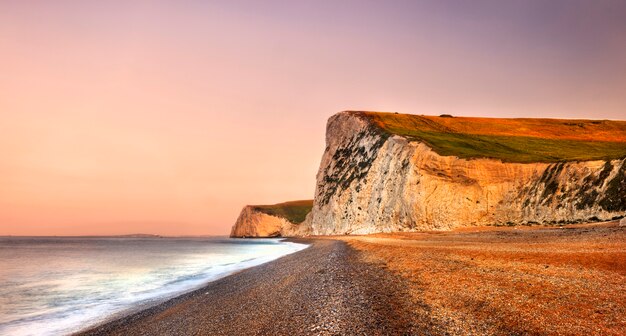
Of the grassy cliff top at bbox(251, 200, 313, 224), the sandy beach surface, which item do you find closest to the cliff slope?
the grassy cliff top at bbox(251, 200, 313, 224)

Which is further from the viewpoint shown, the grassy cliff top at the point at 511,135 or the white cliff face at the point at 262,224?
the white cliff face at the point at 262,224

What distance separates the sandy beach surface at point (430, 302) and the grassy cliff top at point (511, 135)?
4888cm

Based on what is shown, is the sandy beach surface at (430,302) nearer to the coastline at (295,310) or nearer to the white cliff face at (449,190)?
the coastline at (295,310)

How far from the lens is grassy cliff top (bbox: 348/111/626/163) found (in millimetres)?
66750

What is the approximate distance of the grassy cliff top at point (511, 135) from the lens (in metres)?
66.8

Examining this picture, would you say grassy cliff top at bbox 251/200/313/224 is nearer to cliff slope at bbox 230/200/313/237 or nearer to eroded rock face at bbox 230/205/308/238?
cliff slope at bbox 230/200/313/237

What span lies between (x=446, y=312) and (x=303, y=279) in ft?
31.4

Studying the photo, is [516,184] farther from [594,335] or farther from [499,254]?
[594,335]

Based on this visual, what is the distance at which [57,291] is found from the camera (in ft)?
81.6

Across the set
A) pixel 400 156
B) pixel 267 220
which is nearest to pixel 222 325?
pixel 400 156

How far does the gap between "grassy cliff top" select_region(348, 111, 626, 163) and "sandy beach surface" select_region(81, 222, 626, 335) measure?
4888cm

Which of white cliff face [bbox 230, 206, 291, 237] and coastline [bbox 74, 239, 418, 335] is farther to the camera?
white cliff face [bbox 230, 206, 291, 237]

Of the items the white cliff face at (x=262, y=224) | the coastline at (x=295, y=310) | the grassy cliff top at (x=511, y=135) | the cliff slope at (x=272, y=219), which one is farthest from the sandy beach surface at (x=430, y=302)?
the white cliff face at (x=262, y=224)

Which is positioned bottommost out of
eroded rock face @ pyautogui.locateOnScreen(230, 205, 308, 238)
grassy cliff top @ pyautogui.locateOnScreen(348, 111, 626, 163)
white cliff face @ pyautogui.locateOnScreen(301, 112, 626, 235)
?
eroded rock face @ pyautogui.locateOnScreen(230, 205, 308, 238)
